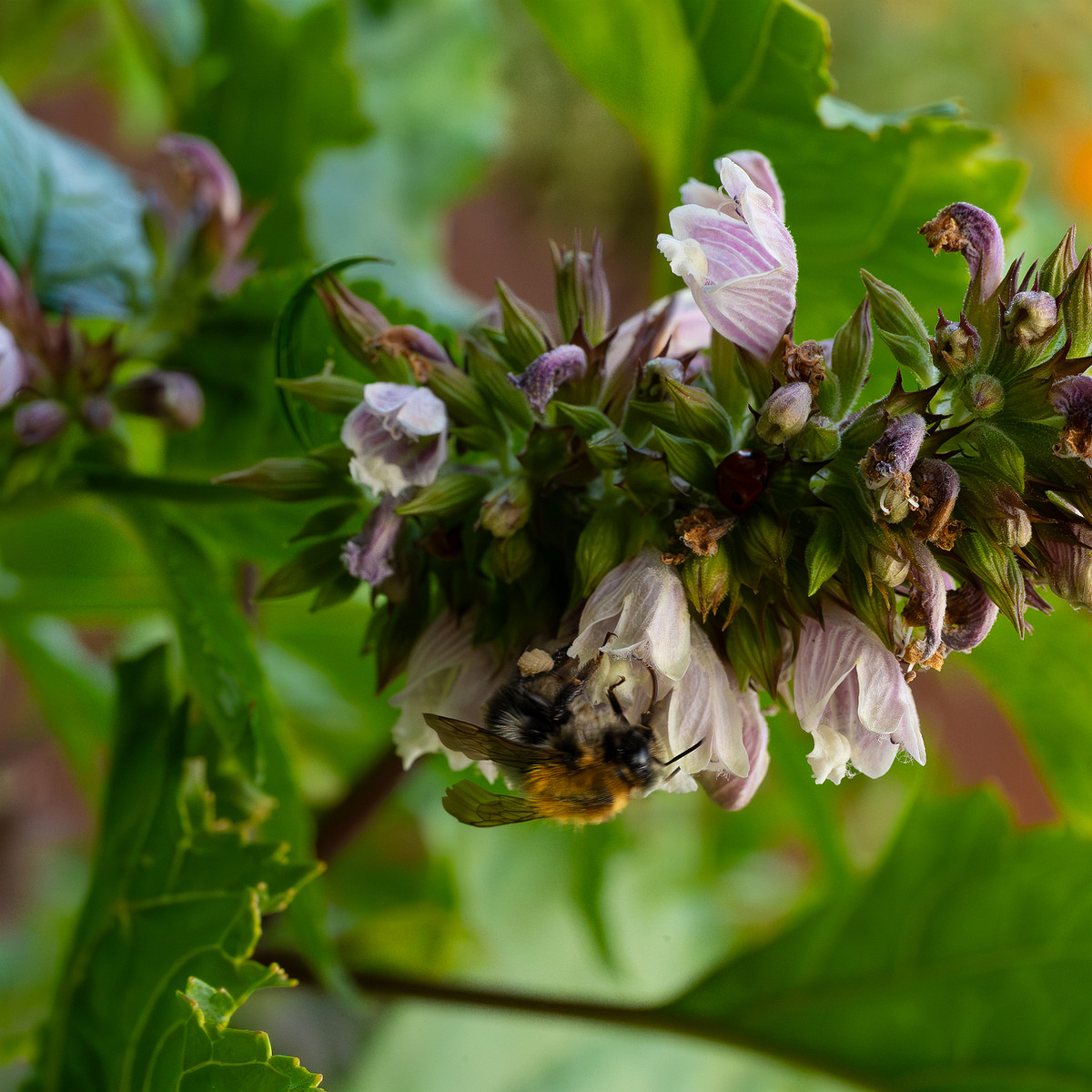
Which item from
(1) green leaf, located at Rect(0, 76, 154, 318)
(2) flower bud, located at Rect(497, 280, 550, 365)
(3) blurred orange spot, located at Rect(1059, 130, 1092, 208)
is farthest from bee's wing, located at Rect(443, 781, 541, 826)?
(3) blurred orange spot, located at Rect(1059, 130, 1092, 208)

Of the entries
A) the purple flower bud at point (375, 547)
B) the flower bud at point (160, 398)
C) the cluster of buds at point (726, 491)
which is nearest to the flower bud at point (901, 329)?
the cluster of buds at point (726, 491)

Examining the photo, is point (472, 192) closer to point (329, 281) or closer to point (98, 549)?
point (98, 549)

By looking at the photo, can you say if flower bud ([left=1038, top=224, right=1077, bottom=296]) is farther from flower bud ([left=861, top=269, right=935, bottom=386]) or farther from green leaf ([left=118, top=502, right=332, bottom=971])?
green leaf ([left=118, top=502, right=332, bottom=971])

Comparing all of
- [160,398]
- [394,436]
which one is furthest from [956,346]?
[160,398]

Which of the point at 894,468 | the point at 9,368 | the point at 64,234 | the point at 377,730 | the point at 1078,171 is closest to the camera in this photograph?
the point at 894,468

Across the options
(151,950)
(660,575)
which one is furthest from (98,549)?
(660,575)

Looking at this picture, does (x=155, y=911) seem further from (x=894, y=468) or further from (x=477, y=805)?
(x=894, y=468)

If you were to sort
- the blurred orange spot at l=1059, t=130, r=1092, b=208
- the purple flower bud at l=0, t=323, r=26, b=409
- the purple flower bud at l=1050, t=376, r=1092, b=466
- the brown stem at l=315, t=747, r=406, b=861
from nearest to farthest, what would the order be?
the purple flower bud at l=1050, t=376, r=1092, b=466
the purple flower bud at l=0, t=323, r=26, b=409
the brown stem at l=315, t=747, r=406, b=861
the blurred orange spot at l=1059, t=130, r=1092, b=208

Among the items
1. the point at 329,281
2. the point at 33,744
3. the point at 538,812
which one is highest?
the point at 329,281
